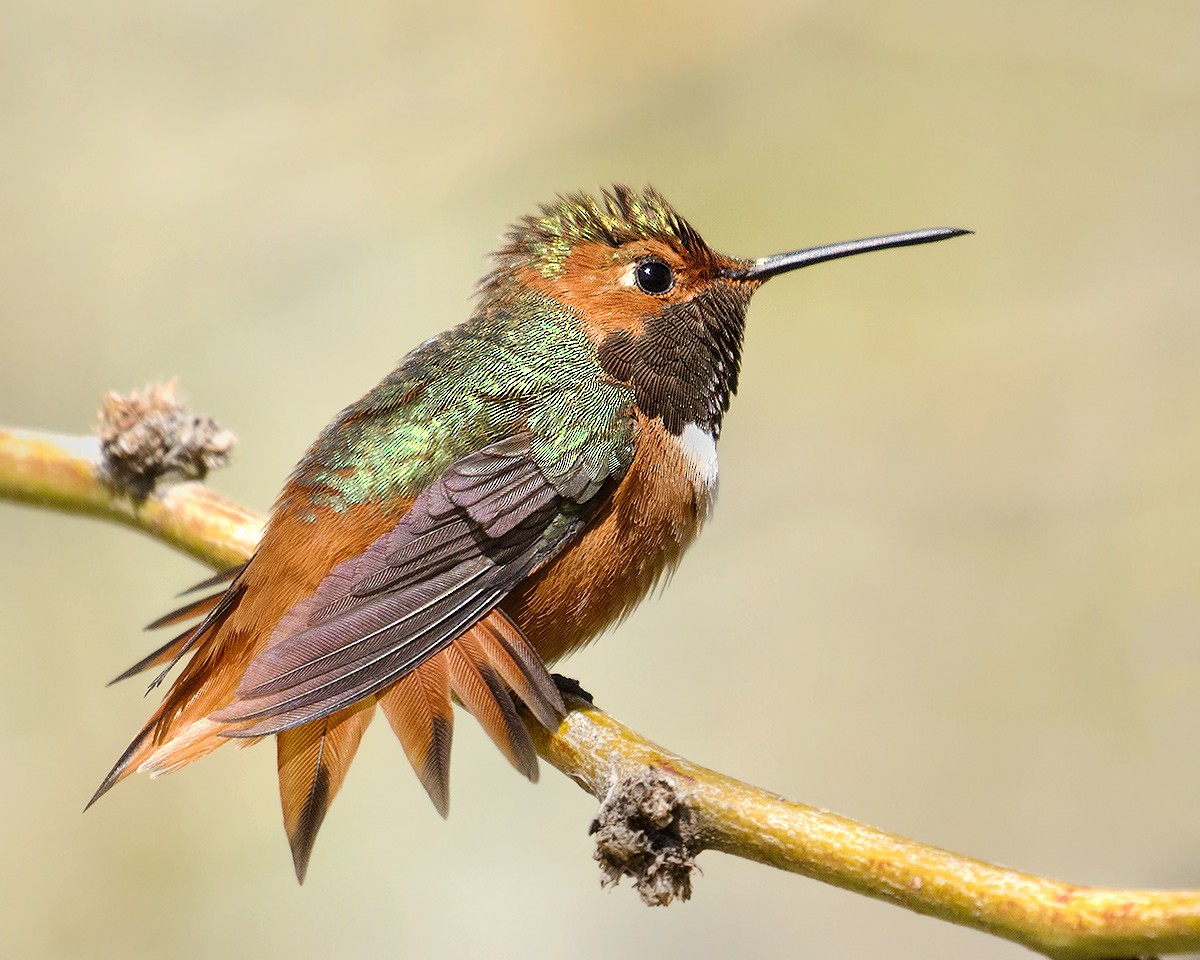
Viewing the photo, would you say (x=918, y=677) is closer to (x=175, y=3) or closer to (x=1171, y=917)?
(x=1171, y=917)

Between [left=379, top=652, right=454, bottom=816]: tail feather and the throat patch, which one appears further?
the throat patch

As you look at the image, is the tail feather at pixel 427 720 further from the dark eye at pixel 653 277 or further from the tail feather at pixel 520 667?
the dark eye at pixel 653 277

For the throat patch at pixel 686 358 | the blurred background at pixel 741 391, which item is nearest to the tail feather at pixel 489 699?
the throat patch at pixel 686 358

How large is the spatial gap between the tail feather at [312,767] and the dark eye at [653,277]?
3.89 ft

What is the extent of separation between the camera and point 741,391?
234 inches

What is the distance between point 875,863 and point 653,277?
1.65 meters

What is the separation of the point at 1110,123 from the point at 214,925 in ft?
17.8

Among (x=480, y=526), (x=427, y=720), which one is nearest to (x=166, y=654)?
(x=427, y=720)

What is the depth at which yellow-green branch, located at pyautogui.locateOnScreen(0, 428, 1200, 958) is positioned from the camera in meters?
1.54

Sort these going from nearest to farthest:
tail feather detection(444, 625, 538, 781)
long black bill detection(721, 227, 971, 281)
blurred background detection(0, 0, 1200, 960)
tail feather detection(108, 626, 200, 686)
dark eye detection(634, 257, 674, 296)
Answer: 1. tail feather detection(444, 625, 538, 781)
2. tail feather detection(108, 626, 200, 686)
3. dark eye detection(634, 257, 674, 296)
4. long black bill detection(721, 227, 971, 281)
5. blurred background detection(0, 0, 1200, 960)

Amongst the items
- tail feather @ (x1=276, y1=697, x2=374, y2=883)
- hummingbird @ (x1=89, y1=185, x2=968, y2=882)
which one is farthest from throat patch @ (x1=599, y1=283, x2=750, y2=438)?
tail feather @ (x1=276, y1=697, x2=374, y2=883)

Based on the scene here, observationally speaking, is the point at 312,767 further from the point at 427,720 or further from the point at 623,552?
the point at 623,552

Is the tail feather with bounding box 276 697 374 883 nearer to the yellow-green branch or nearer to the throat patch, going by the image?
the yellow-green branch

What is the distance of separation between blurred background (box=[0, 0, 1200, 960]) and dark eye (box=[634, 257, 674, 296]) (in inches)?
96.8
